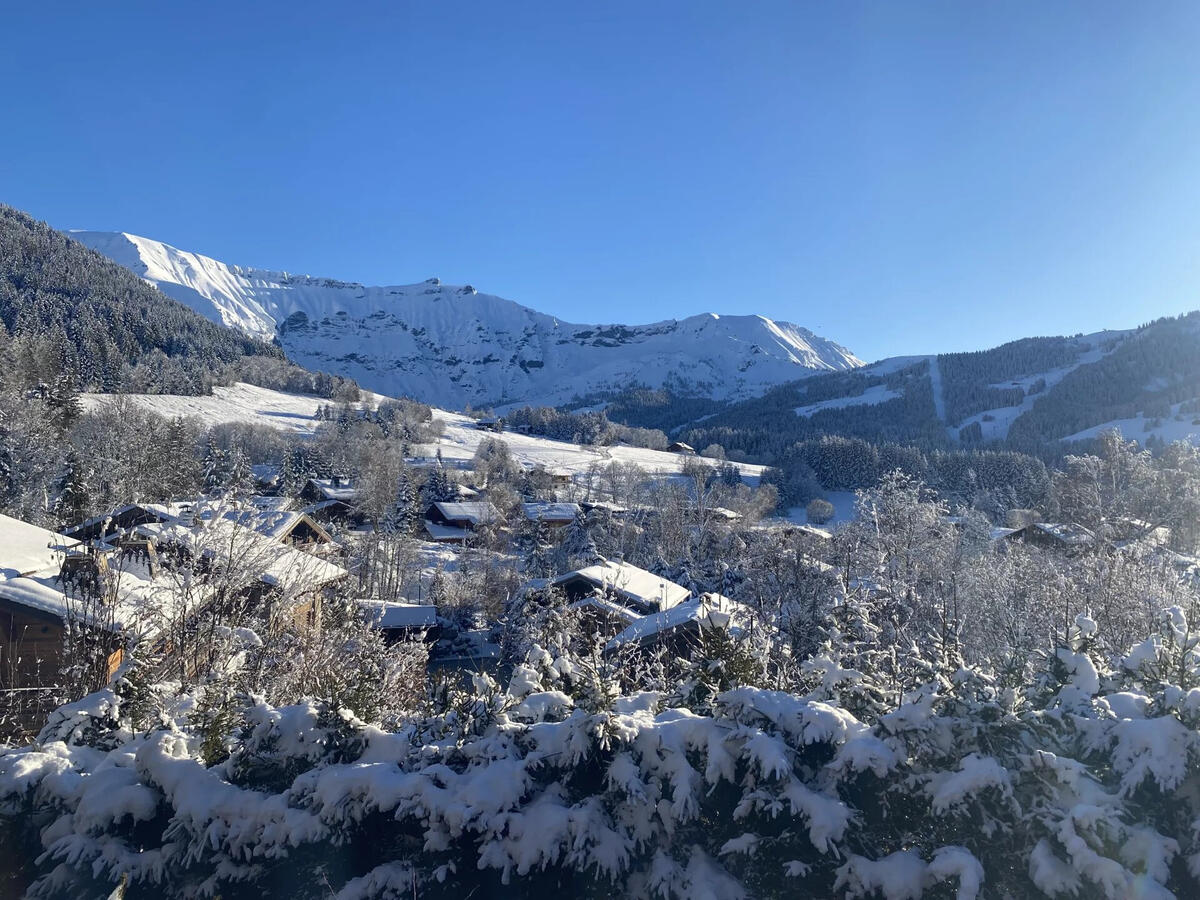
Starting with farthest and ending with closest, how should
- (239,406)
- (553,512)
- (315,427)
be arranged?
(239,406) < (315,427) < (553,512)

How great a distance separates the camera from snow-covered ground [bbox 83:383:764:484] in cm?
7775

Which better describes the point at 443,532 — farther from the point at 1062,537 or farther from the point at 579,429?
the point at 579,429

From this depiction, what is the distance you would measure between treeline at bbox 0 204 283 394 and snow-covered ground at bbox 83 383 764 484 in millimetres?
4551

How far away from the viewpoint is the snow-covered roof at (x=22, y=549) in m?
13.4

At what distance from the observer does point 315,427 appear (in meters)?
86.7

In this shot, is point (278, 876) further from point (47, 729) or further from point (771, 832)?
point (771, 832)

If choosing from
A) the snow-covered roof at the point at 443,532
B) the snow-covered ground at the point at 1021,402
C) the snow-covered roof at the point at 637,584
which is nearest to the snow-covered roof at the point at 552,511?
the snow-covered roof at the point at 443,532

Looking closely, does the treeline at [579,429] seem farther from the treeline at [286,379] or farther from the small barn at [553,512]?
the small barn at [553,512]

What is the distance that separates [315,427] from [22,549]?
3019 inches

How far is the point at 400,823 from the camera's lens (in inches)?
160

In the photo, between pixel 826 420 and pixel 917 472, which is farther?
pixel 826 420

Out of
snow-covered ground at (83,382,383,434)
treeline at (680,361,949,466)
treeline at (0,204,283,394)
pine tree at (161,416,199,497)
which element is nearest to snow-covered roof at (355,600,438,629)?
pine tree at (161,416,199,497)

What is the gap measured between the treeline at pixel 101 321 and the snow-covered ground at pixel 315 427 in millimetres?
4551

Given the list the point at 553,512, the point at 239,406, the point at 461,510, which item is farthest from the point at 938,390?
the point at 239,406
